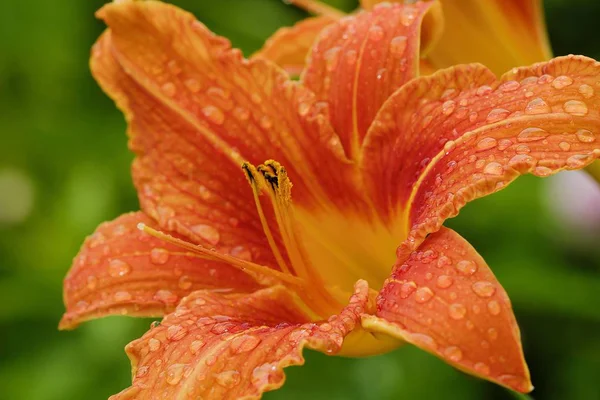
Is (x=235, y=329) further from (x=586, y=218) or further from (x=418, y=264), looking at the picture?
(x=586, y=218)

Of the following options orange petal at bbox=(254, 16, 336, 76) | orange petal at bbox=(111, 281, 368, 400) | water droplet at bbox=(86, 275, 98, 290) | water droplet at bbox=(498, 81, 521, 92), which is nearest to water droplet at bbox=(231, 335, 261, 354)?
orange petal at bbox=(111, 281, 368, 400)

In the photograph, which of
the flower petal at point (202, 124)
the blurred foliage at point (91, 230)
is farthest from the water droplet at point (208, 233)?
the blurred foliage at point (91, 230)

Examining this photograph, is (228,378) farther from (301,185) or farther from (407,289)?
(301,185)

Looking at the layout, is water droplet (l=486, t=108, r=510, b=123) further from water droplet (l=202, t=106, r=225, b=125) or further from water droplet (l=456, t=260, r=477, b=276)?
water droplet (l=202, t=106, r=225, b=125)

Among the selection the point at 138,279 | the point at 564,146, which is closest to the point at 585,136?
the point at 564,146

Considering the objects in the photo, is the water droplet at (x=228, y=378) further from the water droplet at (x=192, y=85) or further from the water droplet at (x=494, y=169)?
the water droplet at (x=192, y=85)

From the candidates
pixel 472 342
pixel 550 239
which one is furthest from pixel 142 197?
pixel 550 239

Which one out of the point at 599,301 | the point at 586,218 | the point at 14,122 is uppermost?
the point at 14,122
